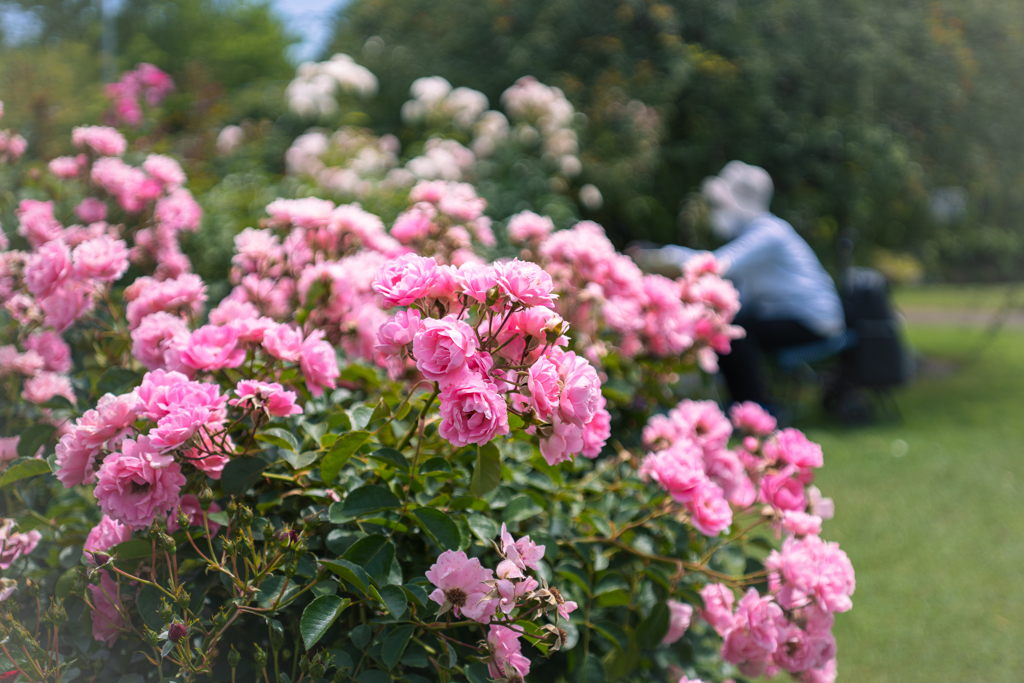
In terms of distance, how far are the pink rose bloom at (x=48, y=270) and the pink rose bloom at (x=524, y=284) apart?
2.84 feet

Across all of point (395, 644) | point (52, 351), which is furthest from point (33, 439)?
point (395, 644)

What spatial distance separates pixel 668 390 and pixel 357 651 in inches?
42.3

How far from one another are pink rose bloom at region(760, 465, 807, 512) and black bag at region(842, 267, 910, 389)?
395cm

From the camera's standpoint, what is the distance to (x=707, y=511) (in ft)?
4.00

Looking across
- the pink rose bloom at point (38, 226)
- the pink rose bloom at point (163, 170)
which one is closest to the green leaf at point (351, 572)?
the pink rose bloom at point (38, 226)

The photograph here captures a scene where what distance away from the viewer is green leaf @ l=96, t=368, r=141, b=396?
4.12 ft

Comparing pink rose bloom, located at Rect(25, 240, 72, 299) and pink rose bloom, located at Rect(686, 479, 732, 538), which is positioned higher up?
pink rose bloom, located at Rect(25, 240, 72, 299)

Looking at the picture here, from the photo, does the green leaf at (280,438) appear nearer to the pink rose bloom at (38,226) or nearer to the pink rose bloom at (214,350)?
the pink rose bloom at (214,350)

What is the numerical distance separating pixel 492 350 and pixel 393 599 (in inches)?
14.1

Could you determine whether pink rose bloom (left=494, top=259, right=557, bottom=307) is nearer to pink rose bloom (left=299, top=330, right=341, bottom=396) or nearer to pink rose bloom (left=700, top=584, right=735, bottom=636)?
pink rose bloom (left=299, top=330, right=341, bottom=396)

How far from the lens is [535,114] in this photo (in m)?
4.39

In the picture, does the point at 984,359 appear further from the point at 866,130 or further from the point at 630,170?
the point at 630,170

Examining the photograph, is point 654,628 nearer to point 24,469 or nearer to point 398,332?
point 398,332

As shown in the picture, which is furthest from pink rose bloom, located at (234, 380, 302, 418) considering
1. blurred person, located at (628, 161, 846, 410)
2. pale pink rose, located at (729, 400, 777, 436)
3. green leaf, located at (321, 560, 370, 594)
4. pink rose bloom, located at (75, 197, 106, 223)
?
blurred person, located at (628, 161, 846, 410)
